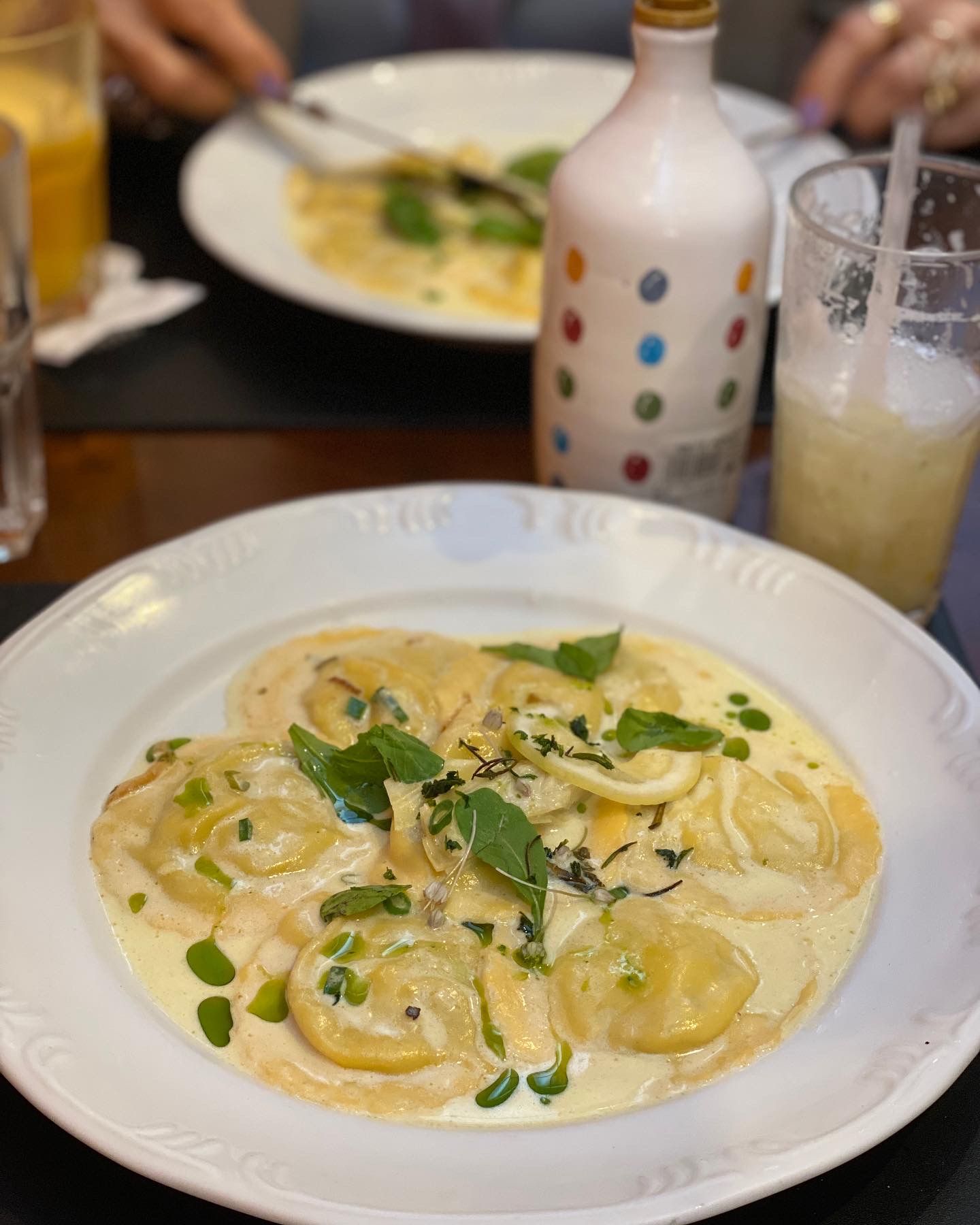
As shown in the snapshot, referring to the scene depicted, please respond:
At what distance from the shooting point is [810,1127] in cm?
118

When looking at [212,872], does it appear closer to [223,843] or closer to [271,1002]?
[223,843]

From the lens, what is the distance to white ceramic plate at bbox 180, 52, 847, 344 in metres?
2.41

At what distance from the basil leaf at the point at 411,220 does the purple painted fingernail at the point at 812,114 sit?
0.91 m

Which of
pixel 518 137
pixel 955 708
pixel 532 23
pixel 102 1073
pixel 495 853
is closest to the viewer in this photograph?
pixel 102 1073

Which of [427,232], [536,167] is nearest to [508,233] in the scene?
[427,232]

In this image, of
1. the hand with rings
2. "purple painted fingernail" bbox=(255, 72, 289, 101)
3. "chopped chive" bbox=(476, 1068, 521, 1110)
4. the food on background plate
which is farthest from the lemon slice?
the hand with rings

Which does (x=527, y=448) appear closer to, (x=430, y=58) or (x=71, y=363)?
(x=71, y=363)

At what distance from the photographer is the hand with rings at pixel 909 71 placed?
10.8ft

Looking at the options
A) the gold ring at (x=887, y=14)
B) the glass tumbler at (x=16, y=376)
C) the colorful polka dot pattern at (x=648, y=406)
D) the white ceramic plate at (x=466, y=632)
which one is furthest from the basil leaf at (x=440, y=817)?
the gold ring at (x=887, y=14)

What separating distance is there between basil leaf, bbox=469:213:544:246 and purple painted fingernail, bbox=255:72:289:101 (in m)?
0.59

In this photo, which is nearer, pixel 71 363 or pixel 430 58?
pixel 71 363

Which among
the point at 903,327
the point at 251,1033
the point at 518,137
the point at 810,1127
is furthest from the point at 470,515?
the point at 518,137

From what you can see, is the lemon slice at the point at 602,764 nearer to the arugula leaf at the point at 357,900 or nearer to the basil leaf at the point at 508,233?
the arugula leaf at the point at 357,900

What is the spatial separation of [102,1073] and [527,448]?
1393 millimetres
